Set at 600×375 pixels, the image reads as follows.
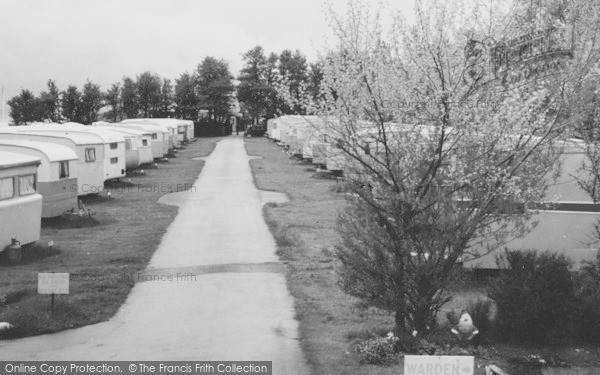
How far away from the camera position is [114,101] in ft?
274

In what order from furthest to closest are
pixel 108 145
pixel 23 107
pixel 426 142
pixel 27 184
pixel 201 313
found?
pixel 23 107 < pixel 108 145 < pixel 27 184 < pixel 201 313 < pixel 426 142

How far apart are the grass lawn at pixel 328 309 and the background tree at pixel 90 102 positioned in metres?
53.1

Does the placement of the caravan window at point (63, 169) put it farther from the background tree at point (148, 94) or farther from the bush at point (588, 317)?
the background tree at point (148, 94)

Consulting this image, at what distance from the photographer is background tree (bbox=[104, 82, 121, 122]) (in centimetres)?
8281

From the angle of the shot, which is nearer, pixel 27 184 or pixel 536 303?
pixel 536 303

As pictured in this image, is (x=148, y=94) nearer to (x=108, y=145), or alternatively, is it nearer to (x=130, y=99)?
(x=130, y=99)

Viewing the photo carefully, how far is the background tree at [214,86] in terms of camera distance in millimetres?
88312

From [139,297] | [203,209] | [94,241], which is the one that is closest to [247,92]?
[203,209]

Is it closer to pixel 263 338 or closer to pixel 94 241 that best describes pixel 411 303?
pixel 263 338

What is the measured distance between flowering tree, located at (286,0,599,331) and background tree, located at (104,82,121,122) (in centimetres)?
7625

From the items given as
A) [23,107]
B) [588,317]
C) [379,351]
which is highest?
[23,107]

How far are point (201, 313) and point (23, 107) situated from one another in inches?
2557

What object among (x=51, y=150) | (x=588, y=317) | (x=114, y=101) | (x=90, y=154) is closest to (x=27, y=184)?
(x=51, y=150)

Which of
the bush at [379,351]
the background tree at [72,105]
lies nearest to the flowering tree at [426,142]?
the bush at [379,351]
